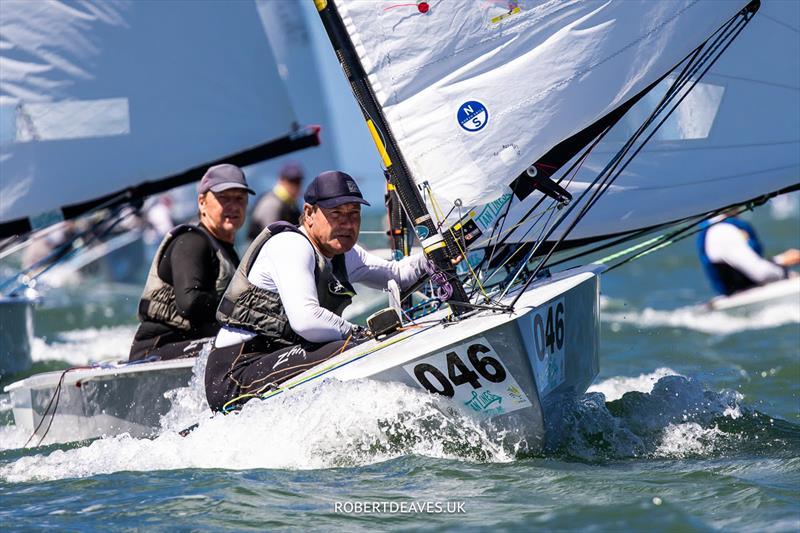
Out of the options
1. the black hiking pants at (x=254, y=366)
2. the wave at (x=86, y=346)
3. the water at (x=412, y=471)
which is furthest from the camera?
the wave at (x=86, y=346)

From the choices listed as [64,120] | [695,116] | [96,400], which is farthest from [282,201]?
[695,116]

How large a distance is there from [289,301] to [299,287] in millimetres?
66

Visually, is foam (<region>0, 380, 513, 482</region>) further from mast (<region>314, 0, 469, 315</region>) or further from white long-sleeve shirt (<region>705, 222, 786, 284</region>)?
white long-sleeve shirt (<region>705, 222, 786, 284</region>)

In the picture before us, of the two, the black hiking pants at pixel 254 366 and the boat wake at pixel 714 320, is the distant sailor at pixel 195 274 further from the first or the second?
the boat wake at pixel 714 320

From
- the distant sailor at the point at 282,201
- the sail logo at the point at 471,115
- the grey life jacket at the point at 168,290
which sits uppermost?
the distant sailor at the point at 282,201

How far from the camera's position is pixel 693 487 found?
370 cm

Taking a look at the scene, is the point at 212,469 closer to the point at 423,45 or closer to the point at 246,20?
the point at 423,45

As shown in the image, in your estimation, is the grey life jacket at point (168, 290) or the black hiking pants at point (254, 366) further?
the grey life jacket at point (168, 290)

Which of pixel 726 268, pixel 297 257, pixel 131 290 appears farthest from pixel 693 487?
pixel 131 290

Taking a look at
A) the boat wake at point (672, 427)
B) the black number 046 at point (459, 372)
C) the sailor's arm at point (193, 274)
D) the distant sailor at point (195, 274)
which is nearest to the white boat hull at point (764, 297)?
the boat wake at point (672, 427)

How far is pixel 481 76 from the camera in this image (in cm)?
434

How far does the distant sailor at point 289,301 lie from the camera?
429 centimetres

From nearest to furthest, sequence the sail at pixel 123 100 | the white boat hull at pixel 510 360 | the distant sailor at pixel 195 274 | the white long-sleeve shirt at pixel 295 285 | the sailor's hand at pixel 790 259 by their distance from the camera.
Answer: the white boat hull at pixel 510 360, the white long-sleeve shirt at pixel 295 285, the distant sailor at pixel 195 274, the sail at pixel 123 100, the sailor's hand at pixel 790 259

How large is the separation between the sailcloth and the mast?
36 mm
